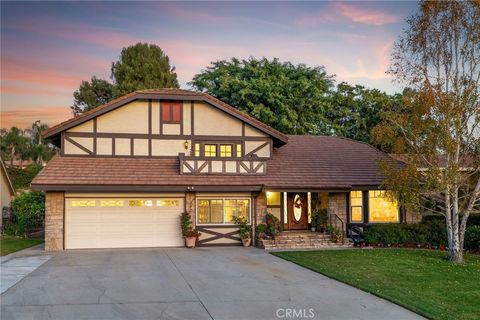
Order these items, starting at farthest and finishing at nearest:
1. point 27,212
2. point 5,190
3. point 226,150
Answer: point 5,190, point 27,212, point 226,150

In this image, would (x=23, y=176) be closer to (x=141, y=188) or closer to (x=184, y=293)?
(x=141, y=188)

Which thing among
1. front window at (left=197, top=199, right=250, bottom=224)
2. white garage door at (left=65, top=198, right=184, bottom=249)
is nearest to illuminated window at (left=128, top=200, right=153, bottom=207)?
white garage door at (left=65, top=198, right=184, bottom=249)

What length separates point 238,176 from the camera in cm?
2077

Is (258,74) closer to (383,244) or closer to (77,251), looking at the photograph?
(383,244)

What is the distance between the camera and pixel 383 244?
20297mm

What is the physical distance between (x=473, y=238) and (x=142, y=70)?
102ft

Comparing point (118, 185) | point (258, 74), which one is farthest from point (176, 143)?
point (258, 74)

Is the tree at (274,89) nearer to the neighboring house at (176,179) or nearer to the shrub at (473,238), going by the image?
the neighboring house at (176,179)

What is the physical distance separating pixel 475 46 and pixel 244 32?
806 centimetres

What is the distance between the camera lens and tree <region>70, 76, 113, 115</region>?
43844 mm

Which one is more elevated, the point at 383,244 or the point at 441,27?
the point at 441,27

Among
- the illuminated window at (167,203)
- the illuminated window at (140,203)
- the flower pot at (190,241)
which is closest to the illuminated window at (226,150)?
the illuminated window at (167,203)

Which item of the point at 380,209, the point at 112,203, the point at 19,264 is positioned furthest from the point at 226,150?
the point at 19,264

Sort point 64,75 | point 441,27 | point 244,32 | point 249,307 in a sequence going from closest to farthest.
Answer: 1. point 249,307
2. point 441,27
3. point 244,32
4. point 64,75
